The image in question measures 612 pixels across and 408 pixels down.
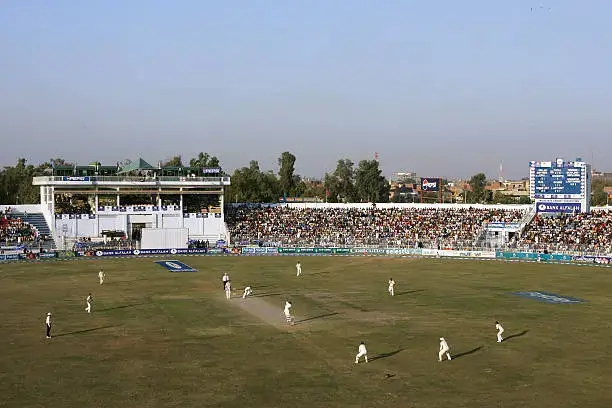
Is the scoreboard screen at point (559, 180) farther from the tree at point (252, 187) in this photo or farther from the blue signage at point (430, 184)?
the tree at point (252, 187)

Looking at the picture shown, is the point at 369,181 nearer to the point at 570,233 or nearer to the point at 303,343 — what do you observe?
the point at 570,233

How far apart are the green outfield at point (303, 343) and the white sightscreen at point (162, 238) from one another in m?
22.7

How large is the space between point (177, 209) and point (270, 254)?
17169mm

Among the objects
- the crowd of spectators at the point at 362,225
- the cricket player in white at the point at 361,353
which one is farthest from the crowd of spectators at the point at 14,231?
the cricket player in white at the point at 361,353

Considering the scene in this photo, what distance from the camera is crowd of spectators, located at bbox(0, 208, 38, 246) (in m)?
79.8

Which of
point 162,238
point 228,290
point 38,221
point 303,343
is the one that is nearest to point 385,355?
point 303,343

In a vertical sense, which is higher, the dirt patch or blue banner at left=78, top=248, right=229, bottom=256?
blue banner at left=78, top=248, right=229, bottom=256

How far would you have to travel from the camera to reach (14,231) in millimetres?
81500

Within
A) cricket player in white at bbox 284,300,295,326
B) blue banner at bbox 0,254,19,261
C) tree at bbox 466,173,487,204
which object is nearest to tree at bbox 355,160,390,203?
tree at bbox 466,173,487,204

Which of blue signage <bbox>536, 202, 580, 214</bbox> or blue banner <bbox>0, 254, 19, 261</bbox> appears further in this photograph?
blue signage <bbox>536, 202, 580, 214</bbox>

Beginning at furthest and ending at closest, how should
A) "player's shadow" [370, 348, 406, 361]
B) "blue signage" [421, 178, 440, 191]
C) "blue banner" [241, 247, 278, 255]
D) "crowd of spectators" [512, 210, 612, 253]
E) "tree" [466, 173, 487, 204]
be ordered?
"tree" [466, 173, 487, 204] → "blue signage" [421, 178, 440, 191] → "blue banner" [241, 247, 278, 255] → "crowd of spectators" [512, 210, 612, 253] → "player's shadow" [370, 348, 406, 361]

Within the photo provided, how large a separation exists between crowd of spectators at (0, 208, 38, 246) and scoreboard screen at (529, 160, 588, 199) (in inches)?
2454

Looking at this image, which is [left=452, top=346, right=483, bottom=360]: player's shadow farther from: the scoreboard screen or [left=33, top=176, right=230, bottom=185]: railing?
[left=33, top=176, right=230, bottom=185]: railing

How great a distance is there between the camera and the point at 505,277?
59.2 m
